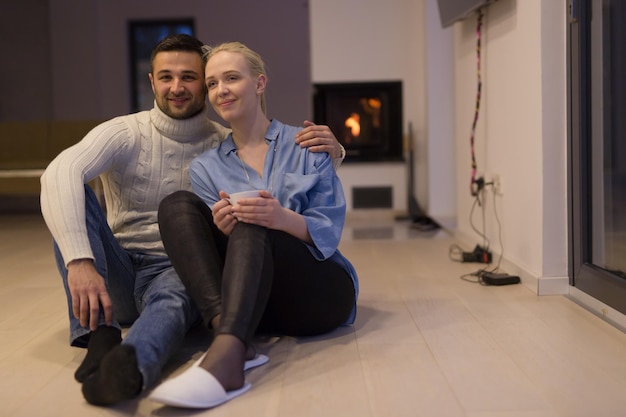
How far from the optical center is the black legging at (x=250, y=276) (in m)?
1.88

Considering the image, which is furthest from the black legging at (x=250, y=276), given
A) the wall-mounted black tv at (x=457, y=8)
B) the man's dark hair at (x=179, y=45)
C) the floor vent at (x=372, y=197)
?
the floor vent at (x=372, y=197)

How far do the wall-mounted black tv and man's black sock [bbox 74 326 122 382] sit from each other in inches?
89.2

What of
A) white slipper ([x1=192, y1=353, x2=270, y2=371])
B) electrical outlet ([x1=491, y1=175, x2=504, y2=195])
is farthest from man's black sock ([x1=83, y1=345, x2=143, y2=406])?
electrical outlet ([x1=491, y1=175, x2=504, y2=195])

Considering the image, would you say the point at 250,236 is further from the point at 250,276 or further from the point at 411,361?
the point at 411,361

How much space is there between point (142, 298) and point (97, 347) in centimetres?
40

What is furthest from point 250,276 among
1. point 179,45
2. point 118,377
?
point 179,45

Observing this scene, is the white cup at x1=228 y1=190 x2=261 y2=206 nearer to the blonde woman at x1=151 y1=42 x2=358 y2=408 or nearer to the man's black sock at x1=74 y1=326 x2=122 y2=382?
the blonde woman at x1=151 y1=42 x2=358 y2=408

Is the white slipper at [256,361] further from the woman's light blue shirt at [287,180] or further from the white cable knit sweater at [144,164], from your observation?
the white cable knit sweater at [144,164]

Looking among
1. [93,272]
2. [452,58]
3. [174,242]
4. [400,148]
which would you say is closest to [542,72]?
[174,242]

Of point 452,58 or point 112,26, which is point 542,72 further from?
point 112,26

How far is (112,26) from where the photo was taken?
9.77 metres

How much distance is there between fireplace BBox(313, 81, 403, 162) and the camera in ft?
19.8

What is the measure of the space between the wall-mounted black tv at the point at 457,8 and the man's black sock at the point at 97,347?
7.43ft

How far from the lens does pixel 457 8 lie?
3.94 meters
